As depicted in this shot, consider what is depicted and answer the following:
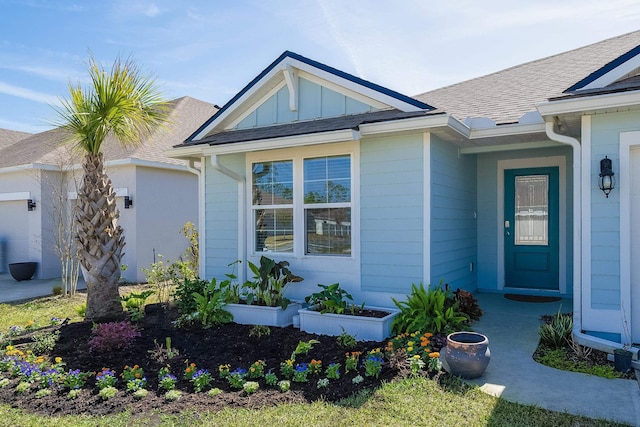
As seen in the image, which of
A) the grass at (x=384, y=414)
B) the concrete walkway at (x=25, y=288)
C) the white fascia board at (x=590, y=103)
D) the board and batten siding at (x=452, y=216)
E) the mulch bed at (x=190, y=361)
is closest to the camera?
the grass at (x=384, y=414)

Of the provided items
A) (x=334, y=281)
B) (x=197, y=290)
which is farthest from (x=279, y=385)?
(x=197, y=290)

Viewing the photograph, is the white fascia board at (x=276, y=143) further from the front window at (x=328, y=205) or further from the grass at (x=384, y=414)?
the grass at (x=384, y=414)

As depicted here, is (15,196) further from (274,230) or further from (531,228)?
(531,228)

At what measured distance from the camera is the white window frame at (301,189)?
668 centimetres

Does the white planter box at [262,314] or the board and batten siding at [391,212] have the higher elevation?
the board and batten siding at [391,212]

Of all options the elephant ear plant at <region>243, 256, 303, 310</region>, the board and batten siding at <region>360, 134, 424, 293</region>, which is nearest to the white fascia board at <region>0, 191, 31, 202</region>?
the elephant ear plant at <region>243, 256, 303, 310</region>

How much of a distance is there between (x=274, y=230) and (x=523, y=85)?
17.9 feet

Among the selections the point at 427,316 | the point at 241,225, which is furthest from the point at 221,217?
the point at 427,316

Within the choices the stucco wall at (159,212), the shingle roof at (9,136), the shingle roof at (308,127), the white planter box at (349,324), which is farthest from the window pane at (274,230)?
the shingle roof at (9,136)

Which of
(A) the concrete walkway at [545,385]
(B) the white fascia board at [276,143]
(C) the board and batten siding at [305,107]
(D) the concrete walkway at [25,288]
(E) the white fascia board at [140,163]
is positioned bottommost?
(D) the concrete walkway at [25,288]

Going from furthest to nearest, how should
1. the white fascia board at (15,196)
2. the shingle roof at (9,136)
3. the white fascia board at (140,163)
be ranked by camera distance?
the shingle roof at (9,136)
the white fascia board at (15,196)
the white fascia board at (140,163)

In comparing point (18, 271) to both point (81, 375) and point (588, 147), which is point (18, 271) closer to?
point (81, 375)

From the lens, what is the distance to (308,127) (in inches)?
269

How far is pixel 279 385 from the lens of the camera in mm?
4238
